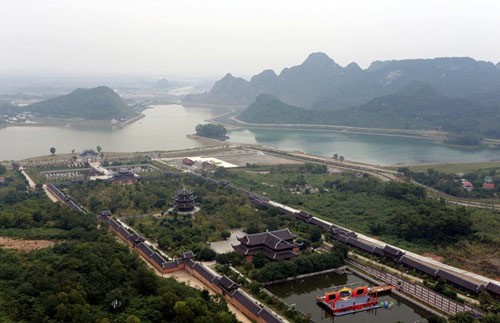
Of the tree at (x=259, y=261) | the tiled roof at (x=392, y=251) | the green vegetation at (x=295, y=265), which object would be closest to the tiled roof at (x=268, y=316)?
the green vegetation at (x=295, y=265)

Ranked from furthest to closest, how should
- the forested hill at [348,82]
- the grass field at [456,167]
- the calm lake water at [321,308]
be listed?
the forested hill at [348,82], the grass field at [456,167], the calm lake water at [321,308]

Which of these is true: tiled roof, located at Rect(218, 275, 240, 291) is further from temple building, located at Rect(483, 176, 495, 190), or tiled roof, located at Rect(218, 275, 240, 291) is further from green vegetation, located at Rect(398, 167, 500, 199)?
temple building, located at Rect(483, 176, 495, 190)

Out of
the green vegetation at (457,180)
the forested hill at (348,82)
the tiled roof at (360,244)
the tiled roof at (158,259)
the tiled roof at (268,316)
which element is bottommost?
the green vegetation at (457,180)

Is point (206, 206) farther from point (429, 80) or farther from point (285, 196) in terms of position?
point (429, 80)

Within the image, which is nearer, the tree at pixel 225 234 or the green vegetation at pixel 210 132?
the tree at pixel 225 234

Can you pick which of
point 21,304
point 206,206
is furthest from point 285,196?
point 21,304

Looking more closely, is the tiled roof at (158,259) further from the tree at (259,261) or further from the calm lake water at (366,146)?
the calm lake water at (366,146)

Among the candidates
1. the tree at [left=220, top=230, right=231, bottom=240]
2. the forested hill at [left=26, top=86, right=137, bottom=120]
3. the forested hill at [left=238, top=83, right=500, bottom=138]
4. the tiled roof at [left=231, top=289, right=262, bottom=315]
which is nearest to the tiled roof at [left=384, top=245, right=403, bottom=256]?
the tree at [left=220, top=230, right=231, bottom=240]
